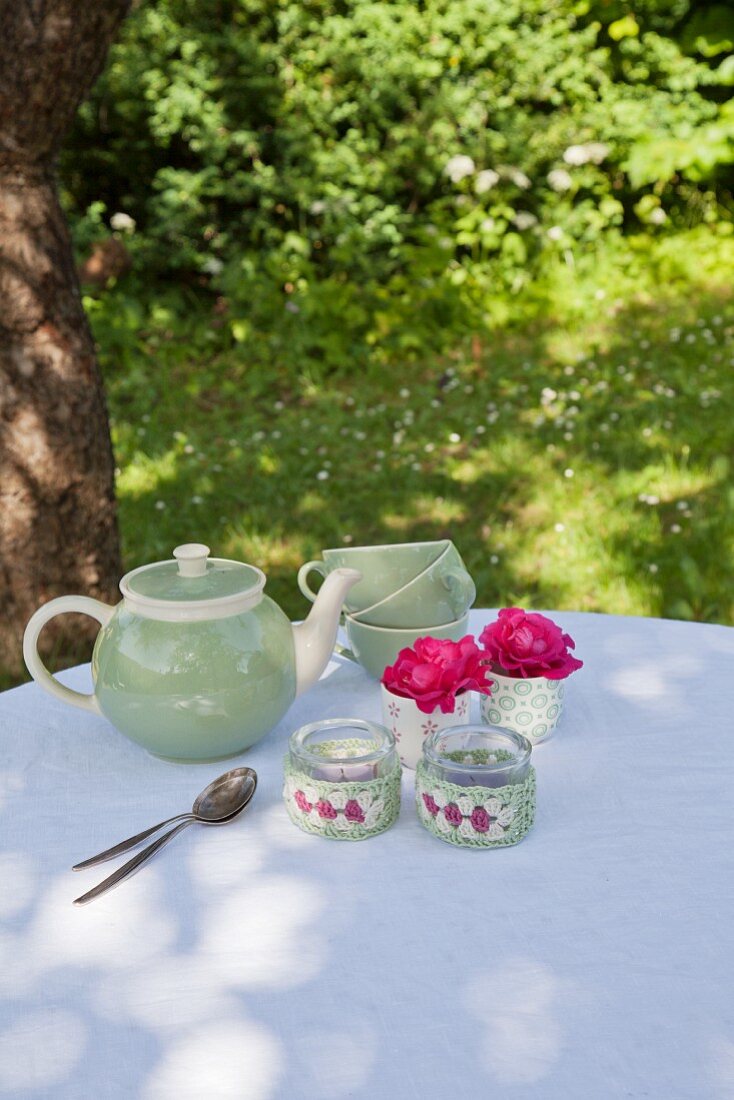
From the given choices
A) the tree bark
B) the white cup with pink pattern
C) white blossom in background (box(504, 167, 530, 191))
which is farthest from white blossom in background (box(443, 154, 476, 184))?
the white cup with pink pattern

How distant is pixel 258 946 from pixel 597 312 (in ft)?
15.4

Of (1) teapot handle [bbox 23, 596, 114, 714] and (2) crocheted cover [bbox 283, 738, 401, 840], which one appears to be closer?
(2) crocheted cover [bbox 283, 738, 401, 840]

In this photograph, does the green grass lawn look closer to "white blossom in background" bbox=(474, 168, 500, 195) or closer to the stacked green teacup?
"white blossom in background" bbox=(474, 168, 500, 195)

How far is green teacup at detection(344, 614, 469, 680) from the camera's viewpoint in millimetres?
1444

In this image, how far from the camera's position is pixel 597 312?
5.29 metres

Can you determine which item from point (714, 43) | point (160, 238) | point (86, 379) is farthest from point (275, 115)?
point (86, 379)

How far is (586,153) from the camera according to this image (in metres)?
5.65

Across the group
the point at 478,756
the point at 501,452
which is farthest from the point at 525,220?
the point at 478,756

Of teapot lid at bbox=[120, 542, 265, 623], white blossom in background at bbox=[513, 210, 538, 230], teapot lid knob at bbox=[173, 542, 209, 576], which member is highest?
teapot lid knob at bbox=[173, 542, 209, 576]

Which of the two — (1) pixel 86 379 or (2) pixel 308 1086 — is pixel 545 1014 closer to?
(2) pixel 308 1086

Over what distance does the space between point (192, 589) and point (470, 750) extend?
0.35 meters

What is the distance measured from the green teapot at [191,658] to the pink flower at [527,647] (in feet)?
0.79

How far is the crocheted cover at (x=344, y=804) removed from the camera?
44.3 inches

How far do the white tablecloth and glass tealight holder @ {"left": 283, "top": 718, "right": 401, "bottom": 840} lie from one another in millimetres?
21
